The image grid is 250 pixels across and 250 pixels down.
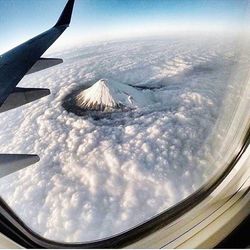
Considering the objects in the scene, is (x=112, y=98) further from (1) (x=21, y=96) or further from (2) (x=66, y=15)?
(1) (x=21, y=96)

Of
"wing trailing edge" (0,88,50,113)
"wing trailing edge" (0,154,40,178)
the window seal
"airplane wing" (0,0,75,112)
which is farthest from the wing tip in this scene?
the window seal

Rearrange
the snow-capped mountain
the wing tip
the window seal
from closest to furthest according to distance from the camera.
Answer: the window seal → the wing tip → the snow-capped mountain

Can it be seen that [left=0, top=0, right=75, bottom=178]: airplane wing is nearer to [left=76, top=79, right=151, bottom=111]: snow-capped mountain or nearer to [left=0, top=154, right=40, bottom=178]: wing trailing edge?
[left=0, top=154, right=40, bottom=178]: wing trailing edge

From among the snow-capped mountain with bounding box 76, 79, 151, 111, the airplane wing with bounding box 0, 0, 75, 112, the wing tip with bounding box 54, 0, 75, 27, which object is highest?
the wing tip with bounding box 54, 0, 75, 27

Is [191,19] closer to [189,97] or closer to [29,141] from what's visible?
[189,97]

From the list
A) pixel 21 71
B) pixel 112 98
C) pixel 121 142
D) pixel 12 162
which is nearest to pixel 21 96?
pixel 21 71

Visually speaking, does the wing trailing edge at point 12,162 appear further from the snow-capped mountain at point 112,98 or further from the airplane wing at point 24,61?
the snow-capped mountain at point 112,98

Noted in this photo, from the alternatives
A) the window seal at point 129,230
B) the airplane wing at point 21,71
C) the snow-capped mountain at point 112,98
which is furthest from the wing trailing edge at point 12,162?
the snow-capped mountain at point 112,98
